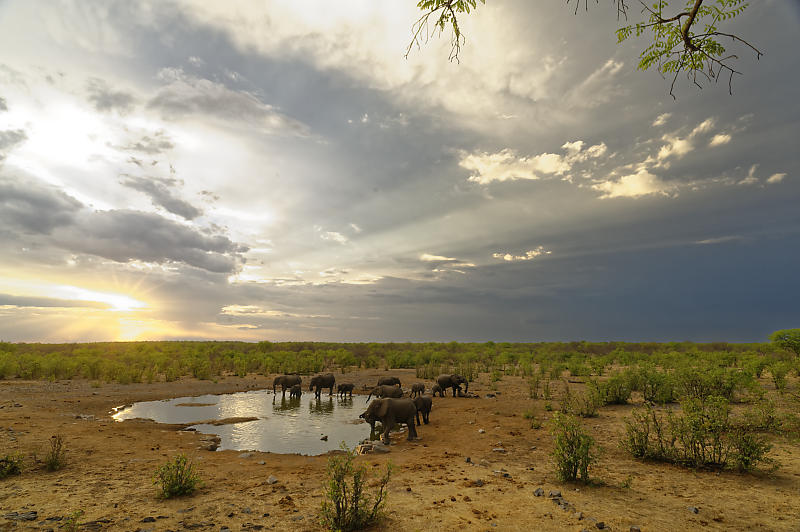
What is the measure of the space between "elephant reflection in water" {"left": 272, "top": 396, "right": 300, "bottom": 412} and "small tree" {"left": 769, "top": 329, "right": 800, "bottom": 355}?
3091cm

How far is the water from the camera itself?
1307 cm

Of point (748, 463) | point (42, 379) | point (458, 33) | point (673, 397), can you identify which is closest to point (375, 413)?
point (748, 463)

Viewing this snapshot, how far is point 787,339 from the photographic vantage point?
849 inches

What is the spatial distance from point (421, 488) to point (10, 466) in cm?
998

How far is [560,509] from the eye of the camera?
6.60 metres

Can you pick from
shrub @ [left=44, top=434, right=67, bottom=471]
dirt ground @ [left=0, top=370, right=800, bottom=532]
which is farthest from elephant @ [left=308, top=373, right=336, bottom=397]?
shrub @ [left=44, top=434, right=67, bottom=471]

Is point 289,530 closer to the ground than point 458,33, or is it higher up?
closer to the ground

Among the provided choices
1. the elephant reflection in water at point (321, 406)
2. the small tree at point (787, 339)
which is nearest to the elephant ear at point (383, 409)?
the elephant reflection in water at point (321, 406)

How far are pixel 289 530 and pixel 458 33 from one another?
9.30 meters

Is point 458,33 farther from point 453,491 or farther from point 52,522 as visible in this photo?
point 52,522

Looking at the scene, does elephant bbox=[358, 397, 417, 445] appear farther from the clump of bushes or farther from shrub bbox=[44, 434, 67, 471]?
shrub bbox=[44, 434, 67, 471]

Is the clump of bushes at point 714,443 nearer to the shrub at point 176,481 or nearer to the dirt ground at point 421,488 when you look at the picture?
the dirt ground at point 421,488

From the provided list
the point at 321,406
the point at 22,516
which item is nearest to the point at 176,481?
the point at 22,516

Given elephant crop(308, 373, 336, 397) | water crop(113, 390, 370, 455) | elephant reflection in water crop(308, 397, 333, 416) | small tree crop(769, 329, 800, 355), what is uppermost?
small tree crop(769, 329, 800, 355)
